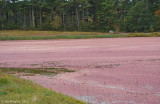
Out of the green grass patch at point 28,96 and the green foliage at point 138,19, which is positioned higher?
the green foliage at point 138,19

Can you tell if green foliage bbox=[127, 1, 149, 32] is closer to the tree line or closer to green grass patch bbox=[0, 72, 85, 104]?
the tree line

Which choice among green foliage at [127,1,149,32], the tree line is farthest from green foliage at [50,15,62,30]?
green foliage at [127,1,149,32]

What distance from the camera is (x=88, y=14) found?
8025 centimetres

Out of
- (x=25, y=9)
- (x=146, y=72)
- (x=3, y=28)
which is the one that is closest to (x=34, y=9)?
(x=25, y=9)

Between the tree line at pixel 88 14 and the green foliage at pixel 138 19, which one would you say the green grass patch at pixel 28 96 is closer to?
the tree line at pixel 88 14

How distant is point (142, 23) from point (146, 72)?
2212 inches

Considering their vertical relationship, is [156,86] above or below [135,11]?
below

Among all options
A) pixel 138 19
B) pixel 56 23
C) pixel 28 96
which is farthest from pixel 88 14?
pixel 28 96

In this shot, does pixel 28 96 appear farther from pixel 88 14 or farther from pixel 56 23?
pixel 88 14

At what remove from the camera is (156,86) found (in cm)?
904

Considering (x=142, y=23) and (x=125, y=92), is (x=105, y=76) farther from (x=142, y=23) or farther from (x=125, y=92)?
(x=142, y=23)

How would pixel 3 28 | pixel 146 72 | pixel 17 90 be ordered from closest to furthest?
1. pixel 17 90
2. pixel 146 72
3. pixel 3 28

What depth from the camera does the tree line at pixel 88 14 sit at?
66.0 meters

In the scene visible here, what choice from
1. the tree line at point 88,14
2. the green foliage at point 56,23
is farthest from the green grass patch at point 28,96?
the green foliage at point 56,23
